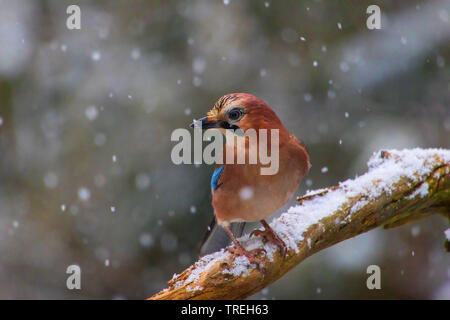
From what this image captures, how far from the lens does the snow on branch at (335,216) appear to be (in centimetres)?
178

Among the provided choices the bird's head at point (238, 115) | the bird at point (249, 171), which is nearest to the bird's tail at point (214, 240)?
the bird at point (249, 171)

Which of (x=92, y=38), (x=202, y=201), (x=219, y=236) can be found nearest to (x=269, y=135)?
(x=219, y=236)

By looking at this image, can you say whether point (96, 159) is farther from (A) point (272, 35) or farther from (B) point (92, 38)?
(A) point (272, 35)

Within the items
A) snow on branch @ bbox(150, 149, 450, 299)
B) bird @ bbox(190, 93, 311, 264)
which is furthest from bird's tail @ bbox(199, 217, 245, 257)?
bird @ bbox(190, 93, 311, 264)

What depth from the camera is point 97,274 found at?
4.11m

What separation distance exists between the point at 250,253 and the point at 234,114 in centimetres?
59

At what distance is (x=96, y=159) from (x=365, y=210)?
243cm

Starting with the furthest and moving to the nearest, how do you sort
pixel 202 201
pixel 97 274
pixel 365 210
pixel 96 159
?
pixel 97 274 < pixel 96 159 < pixel 202 201 < pixel 365 210

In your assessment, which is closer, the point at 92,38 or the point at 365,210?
the point at 365,210

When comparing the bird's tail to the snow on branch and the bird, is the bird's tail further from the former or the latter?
the bird

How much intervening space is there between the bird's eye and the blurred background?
168 centimetres

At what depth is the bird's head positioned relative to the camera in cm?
177

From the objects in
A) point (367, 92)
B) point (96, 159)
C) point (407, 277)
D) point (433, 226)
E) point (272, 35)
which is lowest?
point (407, 277)

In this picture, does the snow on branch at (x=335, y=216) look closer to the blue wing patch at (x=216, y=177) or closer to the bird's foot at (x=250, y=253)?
the bird's foot at (x=250, y=253)
